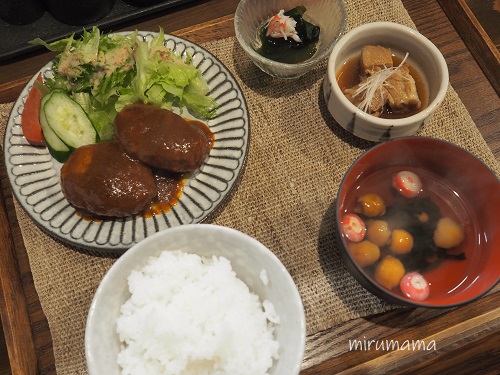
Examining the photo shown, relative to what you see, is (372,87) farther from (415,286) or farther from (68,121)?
(68,121)

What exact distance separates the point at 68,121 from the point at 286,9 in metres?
1.19

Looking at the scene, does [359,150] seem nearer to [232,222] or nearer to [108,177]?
[232,222]

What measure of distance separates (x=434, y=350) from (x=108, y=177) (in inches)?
A: 57.1

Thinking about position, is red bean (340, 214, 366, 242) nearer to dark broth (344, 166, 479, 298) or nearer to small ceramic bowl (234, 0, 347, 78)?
dark broth (344, 166, 479, 298)

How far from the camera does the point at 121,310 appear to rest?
1.50m

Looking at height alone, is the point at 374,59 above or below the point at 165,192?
above

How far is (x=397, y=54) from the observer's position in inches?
83.0

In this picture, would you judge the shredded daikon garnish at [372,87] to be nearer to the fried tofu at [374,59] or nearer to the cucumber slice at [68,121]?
the fried tofu at [374,59]

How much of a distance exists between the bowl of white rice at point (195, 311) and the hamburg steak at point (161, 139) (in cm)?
40

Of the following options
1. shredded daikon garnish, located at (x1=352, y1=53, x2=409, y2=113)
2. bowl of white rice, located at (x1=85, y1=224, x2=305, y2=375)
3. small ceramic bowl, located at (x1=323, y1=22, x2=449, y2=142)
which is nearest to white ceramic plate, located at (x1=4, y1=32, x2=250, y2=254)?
bowl of white rice, located at (x1=85, y1=224, x2=305, y2=375)

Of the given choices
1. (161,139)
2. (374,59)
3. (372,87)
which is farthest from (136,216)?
(374,59)

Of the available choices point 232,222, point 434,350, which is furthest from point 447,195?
point 232,222

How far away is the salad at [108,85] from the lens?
78.1 inches

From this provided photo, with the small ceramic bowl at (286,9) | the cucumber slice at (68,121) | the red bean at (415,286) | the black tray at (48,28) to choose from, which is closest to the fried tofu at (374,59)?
the small ceramic bowl at (286,9)
